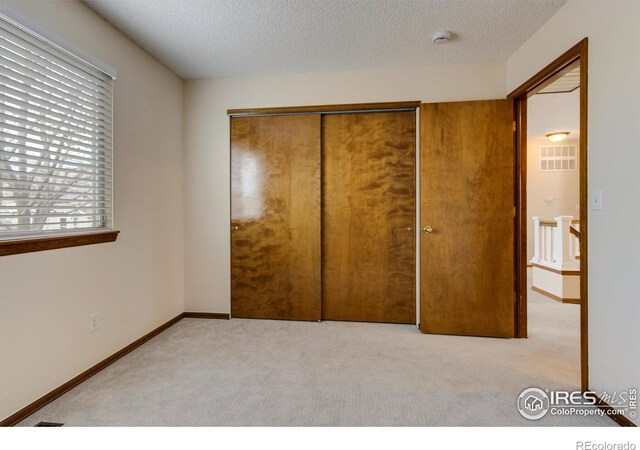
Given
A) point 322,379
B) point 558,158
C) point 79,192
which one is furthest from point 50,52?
point 558,158

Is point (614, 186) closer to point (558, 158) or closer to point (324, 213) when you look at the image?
point (324, 213)

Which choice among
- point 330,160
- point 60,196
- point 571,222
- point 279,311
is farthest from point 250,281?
point 571,222

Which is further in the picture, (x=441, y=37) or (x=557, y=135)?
(x=557, y=135)

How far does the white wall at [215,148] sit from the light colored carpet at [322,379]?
530mm

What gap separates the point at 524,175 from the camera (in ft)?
9.87

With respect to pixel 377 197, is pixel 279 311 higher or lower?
lower

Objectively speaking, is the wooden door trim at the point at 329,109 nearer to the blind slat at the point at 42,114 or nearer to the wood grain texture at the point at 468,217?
the wood grain texture at the point at 468,217

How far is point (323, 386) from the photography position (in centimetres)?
213

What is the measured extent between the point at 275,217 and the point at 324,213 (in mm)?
496

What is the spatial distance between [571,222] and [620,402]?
3.76m

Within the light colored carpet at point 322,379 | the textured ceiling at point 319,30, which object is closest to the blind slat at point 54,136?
the textured ceiling at point 319,30

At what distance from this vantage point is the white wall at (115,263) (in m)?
1.82

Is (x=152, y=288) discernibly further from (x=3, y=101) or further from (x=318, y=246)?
(x=3, y=101)
